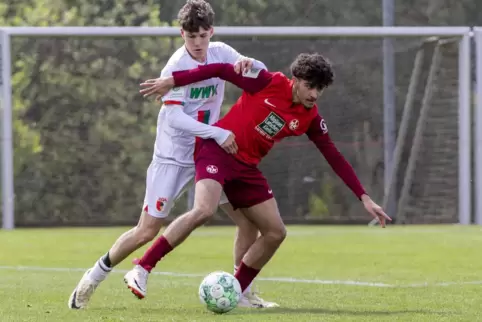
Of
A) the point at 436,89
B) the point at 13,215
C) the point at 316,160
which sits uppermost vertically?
the point at 436,89

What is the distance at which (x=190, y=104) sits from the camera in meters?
7.65

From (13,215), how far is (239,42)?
408 centimetres

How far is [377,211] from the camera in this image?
732cm

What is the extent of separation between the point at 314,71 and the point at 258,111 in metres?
0.46

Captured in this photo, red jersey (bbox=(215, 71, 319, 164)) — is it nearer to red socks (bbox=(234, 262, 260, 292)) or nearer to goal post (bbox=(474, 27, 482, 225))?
red socks (bbox=(234, 262, 260, 292))

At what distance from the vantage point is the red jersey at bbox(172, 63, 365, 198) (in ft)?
23.9

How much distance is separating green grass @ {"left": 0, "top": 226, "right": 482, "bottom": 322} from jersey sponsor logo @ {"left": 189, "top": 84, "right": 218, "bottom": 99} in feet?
4.47

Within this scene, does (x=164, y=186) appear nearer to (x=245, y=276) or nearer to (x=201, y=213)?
(x=201, y=213)

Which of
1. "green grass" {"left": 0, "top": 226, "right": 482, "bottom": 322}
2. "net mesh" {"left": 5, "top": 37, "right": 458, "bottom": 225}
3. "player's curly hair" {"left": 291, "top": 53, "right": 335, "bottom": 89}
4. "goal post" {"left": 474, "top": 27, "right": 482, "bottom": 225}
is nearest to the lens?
"green grass" {"left": 0, "top": 226, "right": 482, "bottom": 322}

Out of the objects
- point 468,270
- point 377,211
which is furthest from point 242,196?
point 468,270

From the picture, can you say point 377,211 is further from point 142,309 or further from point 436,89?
point 436,89

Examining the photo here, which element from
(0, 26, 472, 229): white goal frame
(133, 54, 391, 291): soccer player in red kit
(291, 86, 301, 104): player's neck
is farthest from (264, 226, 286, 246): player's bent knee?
(0, 26, 472, 229): white goal frame

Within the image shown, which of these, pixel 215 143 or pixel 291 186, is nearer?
pixel 215 143

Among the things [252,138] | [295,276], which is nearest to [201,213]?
[252,138]
